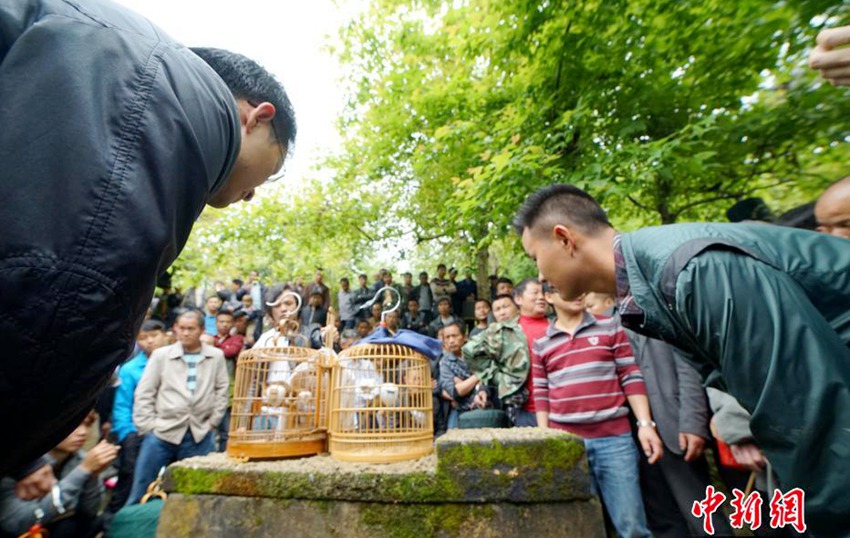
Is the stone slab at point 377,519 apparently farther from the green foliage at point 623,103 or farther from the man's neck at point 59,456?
the green foliage at point 623,103

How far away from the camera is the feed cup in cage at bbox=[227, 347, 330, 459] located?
2.86 m

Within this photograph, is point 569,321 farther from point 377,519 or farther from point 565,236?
point 377,519

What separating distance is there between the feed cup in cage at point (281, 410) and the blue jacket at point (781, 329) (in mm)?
2446

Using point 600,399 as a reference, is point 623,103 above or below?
above

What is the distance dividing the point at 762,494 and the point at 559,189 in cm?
231

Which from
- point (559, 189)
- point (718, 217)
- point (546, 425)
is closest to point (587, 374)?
point (546, 425)

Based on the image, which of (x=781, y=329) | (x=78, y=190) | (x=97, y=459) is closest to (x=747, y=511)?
(x=781, y=329)

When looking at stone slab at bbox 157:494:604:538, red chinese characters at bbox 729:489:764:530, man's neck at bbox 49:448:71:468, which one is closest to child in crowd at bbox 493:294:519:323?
stone slab at bbox 157:494:604:538

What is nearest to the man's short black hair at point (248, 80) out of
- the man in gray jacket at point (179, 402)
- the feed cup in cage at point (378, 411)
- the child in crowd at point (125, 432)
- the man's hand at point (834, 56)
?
the man's hand at point (834, 56)

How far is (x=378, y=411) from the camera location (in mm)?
2936

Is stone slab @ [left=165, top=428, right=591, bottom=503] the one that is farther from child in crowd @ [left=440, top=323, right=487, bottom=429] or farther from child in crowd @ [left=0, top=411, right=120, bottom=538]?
child in crowd @ [left=440, top=323, right=487, bottom=429]

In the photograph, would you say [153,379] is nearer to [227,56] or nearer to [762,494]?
[227,56]

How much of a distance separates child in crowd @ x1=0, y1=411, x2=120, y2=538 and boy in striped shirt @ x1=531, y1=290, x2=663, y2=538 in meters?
3.09

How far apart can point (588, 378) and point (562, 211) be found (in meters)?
1.53
